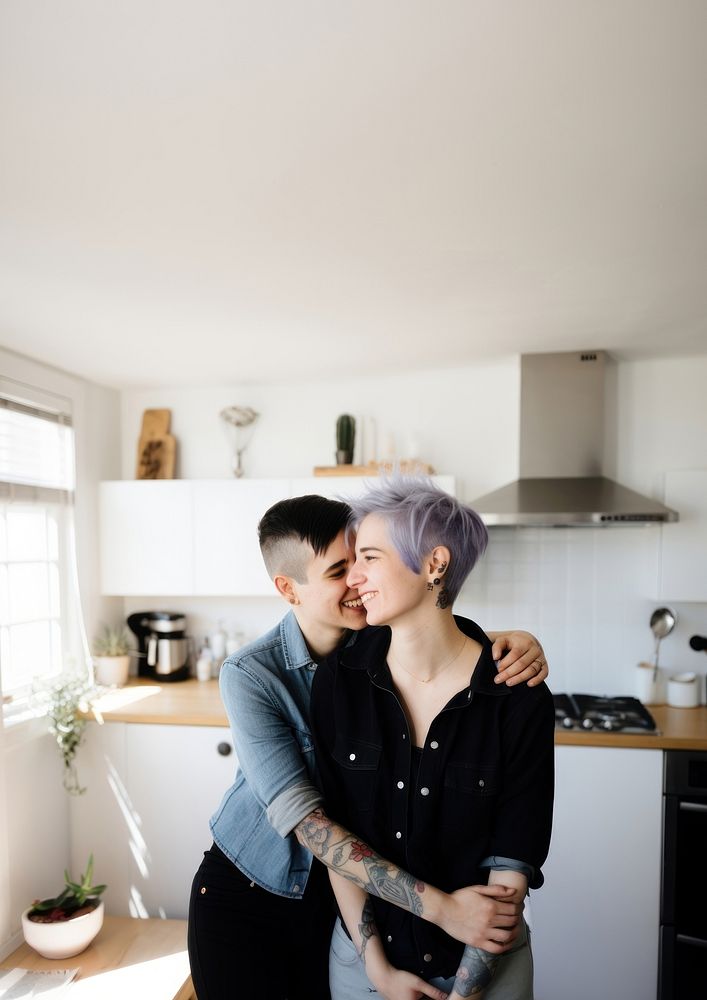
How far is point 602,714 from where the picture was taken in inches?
111

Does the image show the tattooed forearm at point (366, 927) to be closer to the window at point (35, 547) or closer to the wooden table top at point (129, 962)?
the wooden table top at point (129, 962)

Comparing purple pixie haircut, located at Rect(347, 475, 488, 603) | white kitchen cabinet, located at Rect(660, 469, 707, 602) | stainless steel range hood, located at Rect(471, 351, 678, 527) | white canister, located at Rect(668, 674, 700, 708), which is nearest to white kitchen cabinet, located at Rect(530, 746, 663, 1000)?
white canister, located at Rect(668, 674, 700, 708)

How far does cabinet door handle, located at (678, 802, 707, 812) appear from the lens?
8.32 ft

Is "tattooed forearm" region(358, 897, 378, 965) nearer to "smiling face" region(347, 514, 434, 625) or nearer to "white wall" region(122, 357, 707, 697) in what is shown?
"smiling face" region(347, 514, 434, 625)

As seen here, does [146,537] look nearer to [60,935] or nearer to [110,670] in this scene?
[110,670]

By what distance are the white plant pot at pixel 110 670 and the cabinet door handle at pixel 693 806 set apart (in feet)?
8.40

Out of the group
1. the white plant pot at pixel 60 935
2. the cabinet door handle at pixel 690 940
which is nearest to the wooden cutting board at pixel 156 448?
the white plant pot at pixel 60 935

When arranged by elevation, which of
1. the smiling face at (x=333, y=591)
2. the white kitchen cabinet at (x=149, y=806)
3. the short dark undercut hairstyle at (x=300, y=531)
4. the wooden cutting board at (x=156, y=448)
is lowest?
the white kitchen cabinet at (x=149, y=806)

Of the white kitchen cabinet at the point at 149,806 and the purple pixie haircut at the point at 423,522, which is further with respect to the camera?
the white kitchen cabinet at the point at 149,806

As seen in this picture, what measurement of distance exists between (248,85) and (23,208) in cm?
75


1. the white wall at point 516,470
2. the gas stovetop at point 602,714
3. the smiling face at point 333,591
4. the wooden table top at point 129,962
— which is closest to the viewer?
the smiling face at point 333,591

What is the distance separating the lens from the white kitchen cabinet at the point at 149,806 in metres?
2.90

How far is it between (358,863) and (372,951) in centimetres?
23

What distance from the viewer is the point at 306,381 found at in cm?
350
